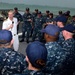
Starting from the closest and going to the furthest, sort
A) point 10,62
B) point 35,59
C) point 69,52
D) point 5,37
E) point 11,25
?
1. point 35,59
2. point 10,62
3. point 5,37
4. point 69,52
5. point 11,25

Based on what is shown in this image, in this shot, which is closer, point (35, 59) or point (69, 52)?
point (35, 59)

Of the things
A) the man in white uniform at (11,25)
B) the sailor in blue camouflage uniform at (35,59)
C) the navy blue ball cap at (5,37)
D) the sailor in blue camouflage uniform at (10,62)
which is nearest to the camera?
the sailor in blue camouflage uniform at (35,59)

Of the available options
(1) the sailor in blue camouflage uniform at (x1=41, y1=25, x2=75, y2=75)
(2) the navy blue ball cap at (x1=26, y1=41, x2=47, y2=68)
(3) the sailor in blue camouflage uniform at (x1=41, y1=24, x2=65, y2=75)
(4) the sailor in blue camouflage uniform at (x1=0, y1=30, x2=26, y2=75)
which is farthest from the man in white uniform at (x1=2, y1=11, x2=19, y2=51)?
(2) the navy blue ball cap at (x1=26, y1=41, x2=47, y2=68)

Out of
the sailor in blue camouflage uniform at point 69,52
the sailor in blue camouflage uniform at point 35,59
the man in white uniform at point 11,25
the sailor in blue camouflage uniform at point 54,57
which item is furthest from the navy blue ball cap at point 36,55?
the man in white uniform at point 11,25

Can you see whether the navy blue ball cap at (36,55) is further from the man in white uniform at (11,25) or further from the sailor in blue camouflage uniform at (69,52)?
the man in white uniform at (11,25)

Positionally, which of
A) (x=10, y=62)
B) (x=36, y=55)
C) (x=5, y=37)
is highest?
(x=36, y=55)

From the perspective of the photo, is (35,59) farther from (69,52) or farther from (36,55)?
(69,52)

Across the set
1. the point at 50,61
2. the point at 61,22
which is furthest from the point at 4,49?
the point at 61,22

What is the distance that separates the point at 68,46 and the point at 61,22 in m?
1.69

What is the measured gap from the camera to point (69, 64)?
157 inches

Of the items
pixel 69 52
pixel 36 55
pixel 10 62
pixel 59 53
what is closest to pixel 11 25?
pixel 69 52

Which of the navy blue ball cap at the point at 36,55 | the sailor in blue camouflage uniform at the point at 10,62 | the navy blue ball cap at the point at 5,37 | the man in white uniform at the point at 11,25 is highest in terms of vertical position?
the navy blue ball cap at the point at 36,55

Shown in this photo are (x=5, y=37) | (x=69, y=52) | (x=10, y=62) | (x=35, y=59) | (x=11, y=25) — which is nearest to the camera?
(x=35, y=59)

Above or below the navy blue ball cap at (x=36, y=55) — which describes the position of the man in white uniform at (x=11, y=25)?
below
